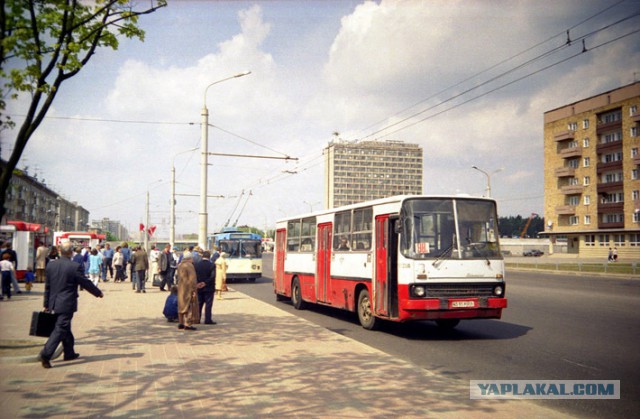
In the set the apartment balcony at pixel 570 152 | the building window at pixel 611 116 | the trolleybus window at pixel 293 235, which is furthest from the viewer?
the apartment balcony at pixel 570 152

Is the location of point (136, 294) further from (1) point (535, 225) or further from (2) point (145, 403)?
(1) point (535, 225)

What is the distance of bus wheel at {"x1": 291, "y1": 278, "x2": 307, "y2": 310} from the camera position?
16.7 meters

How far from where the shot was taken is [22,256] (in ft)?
90.0

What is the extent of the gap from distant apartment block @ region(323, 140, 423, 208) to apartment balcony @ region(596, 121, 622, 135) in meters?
94.7

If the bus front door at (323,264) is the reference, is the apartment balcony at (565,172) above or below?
above

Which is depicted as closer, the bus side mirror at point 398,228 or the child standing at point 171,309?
the bus side mirror at point 398,228

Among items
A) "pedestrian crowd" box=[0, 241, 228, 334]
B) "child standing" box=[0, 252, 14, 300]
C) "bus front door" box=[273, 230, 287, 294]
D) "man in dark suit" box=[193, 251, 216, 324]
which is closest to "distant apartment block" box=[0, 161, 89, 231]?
"pedestrian crowd" box=[0, 241, 228, 334]

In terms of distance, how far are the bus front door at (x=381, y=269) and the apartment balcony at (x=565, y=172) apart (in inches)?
2713

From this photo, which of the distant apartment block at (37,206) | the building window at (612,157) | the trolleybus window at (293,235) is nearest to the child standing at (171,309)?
the trolleybus window at (293,235)

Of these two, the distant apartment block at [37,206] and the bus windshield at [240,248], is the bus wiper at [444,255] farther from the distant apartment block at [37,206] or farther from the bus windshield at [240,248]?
the distant apartment block at [37,206]

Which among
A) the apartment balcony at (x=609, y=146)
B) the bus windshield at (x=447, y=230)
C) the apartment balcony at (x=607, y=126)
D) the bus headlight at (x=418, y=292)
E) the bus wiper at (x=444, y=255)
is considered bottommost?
the bus headlight at (x=418, y=292)

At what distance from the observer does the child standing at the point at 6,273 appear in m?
17.8

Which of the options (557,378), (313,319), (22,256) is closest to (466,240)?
(557,378)

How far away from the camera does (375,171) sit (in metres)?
172
